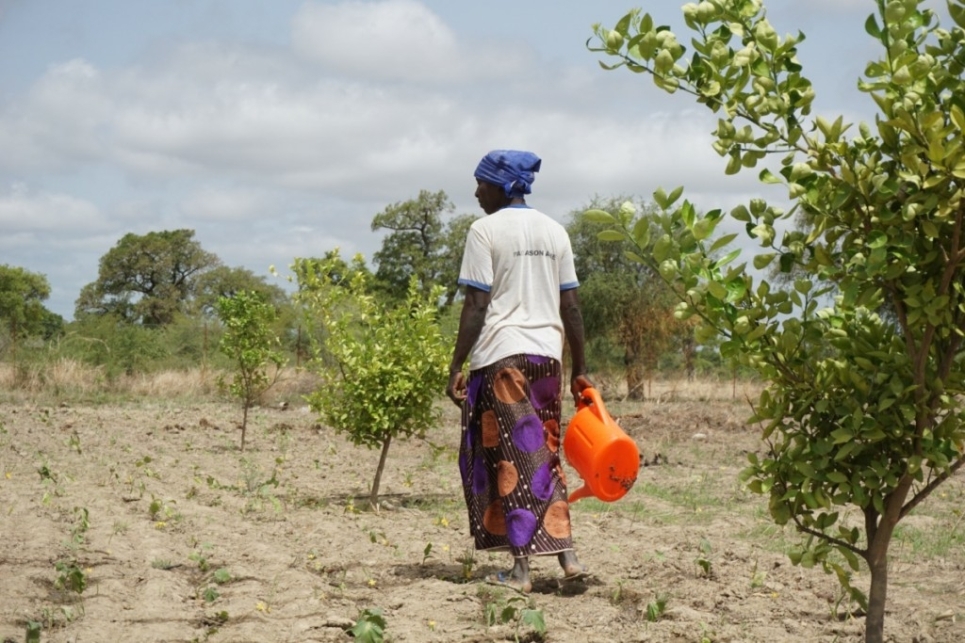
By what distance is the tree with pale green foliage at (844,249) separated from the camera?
10.2 feet

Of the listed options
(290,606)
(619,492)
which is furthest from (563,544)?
(290,606)

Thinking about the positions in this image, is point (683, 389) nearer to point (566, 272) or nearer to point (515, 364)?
point (566, 272)

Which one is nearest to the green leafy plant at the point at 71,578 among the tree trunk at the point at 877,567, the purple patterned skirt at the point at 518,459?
the purple patterned skirt at the point at 518,459

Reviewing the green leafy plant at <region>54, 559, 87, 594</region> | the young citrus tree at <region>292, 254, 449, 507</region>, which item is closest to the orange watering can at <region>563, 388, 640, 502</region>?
the green leafy plant at <region>54, 559, 87, 594</region>

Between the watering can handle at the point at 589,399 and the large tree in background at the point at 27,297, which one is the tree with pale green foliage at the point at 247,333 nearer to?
the watering can handle at the point at 589,399

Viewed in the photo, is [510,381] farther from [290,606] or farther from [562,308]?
[290,606]

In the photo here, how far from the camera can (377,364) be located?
8.56 meters

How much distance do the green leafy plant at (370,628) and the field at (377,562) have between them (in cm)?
19

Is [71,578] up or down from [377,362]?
down

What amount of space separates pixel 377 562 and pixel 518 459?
4.15ft

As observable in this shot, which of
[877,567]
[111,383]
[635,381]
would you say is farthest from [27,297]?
[877,567]

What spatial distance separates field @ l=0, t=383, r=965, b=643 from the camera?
4867 millimetres

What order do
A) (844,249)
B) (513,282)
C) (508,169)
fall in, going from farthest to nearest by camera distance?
(508,169), (513,282), (844,249)

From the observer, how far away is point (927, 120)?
2.90 meters
